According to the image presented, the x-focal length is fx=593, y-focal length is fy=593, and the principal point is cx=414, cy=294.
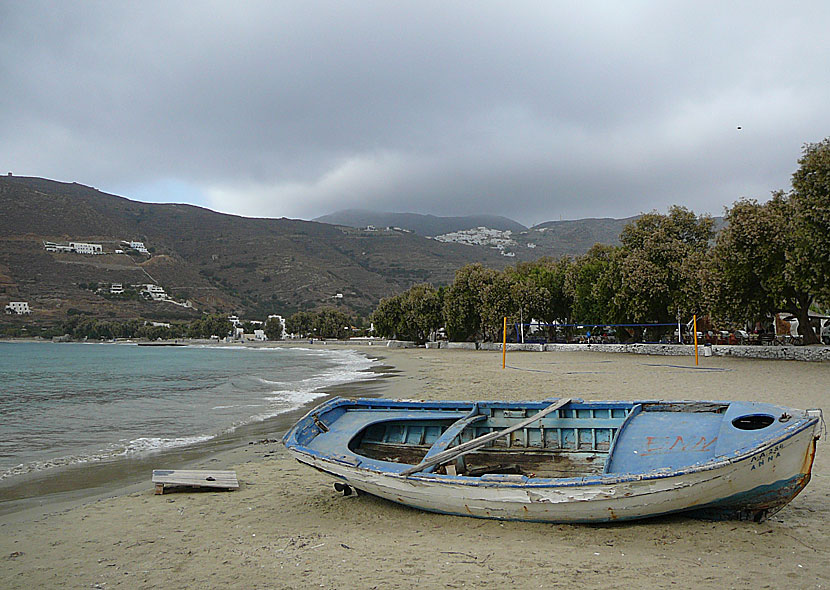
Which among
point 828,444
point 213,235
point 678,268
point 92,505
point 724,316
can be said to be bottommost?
point 92,505

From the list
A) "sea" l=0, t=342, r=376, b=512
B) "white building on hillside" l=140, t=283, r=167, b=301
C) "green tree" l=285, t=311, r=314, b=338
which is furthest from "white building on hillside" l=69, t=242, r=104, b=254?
"sea" l=0, t=342, r=376, b=512

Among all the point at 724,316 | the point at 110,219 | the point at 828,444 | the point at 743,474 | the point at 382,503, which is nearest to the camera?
the point at 743,474

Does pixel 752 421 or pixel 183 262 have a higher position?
pixel 183 262

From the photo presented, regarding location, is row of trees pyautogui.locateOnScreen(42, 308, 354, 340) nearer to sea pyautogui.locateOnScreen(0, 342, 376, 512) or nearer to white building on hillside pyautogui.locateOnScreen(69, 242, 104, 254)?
white building on hillside pyautogui.locateOnScreen(69, 242, 104, 254)

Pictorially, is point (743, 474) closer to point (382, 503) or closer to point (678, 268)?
point (382, 503)

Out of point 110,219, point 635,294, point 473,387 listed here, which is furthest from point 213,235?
point 473,387

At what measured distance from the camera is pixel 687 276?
38.4 metres

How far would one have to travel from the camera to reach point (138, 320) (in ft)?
422

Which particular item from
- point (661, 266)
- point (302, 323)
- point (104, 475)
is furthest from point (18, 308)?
point (104, 475)

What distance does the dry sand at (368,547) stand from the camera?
5051mm

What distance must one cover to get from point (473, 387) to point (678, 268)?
956 inches

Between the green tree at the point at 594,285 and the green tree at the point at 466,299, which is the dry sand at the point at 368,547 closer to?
the green tree at the point at 594,285

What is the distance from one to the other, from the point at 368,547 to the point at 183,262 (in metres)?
166

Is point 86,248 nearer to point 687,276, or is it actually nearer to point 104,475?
point 687,276
